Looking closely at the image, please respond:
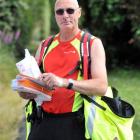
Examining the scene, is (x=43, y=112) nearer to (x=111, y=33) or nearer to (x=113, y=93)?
(x=113, y=93)

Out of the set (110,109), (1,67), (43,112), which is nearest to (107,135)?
(110,109)

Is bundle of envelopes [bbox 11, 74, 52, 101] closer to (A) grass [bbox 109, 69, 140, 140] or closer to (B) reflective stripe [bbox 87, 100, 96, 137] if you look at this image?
(B) reflective stripe [bbox 87, 100, 96, 137]

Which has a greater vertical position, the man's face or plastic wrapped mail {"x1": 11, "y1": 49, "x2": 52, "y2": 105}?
the man's face

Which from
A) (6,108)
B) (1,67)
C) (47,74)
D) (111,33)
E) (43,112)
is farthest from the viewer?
(111,33)

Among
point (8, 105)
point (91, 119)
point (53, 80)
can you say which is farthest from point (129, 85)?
point (53, 80)

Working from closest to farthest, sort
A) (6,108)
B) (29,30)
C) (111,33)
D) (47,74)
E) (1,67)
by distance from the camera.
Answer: (47,74)
(6,108)
(1,67)
(29,30)
(111,33)

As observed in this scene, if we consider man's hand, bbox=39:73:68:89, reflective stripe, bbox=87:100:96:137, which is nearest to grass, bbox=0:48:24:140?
reflective stripe, bbox=87:100:96:137

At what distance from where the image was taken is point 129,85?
13.1m

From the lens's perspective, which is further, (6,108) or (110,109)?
(6,108)

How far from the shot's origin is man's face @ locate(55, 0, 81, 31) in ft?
14.2

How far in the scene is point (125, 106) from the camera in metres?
4.42

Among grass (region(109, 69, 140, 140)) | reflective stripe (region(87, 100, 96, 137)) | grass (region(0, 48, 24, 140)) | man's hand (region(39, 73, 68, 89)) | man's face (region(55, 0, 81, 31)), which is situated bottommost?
grass (region(109, 69, 140, 140))

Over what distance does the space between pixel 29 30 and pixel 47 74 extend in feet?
37.3

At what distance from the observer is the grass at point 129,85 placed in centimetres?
935
